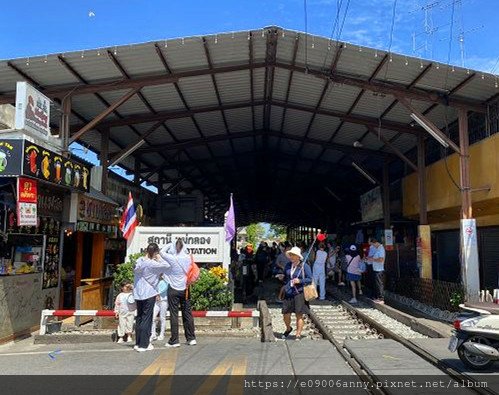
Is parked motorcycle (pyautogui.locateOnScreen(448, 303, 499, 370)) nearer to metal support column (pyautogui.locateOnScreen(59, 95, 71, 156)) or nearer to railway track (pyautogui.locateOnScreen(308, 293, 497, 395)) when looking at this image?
railway track (pyautogui.locateOnScreen(308, 293, 497, 395))

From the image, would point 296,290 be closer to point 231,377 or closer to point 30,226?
point 231,377

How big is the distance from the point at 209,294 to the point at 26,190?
4.21 metres

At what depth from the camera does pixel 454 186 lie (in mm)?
14789

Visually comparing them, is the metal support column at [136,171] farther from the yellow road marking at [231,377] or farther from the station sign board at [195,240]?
the yellow road marking at [231,377]

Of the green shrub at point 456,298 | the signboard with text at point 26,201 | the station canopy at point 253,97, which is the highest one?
the station canopy at point 253,97

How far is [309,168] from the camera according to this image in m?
26.9

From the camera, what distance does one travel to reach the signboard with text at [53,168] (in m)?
9.91

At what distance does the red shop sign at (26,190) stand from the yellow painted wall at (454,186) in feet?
33.6

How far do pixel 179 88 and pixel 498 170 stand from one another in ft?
28.8

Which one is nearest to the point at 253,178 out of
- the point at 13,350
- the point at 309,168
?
the point at 309,168

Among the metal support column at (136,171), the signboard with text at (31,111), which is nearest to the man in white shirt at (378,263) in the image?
the signboard with text at (31,111)

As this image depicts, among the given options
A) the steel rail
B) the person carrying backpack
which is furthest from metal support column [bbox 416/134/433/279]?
the person carrying backpack

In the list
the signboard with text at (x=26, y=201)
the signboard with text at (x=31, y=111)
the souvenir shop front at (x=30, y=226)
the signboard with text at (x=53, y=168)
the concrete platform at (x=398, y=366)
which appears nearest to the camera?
the concrete platform at (x=398, y=366)

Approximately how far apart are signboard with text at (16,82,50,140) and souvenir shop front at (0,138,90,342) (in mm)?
552
